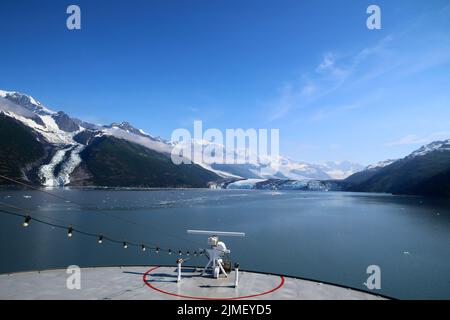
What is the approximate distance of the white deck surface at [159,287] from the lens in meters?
27.6

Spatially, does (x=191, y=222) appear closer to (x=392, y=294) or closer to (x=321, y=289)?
(x=392, y=294)

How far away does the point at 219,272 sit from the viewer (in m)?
34.3

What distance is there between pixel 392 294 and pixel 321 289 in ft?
73.4

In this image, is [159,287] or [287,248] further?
[287,248]

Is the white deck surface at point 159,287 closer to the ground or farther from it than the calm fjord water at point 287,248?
farther from it

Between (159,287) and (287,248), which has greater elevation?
(159,287)

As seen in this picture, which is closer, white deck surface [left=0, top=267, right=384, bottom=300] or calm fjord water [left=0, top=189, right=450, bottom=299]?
white deck surface [left=0, top=267, right=384, bottom=300]

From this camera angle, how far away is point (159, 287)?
30.3 meters

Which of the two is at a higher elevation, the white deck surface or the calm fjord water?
the white deck surface

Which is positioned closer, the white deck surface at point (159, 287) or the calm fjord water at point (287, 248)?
the white deck surface at point (159, 287)

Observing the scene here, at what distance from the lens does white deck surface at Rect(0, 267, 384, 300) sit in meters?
27.6
